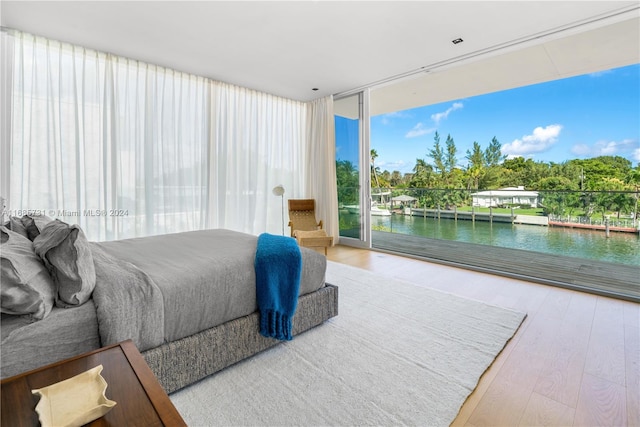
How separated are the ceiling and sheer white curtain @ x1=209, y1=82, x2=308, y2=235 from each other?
51cm

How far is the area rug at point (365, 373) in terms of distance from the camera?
4.72 ft

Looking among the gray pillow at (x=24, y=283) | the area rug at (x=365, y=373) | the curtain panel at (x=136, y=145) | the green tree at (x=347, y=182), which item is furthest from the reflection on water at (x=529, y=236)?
the gray pillow at (x=24, y=283)

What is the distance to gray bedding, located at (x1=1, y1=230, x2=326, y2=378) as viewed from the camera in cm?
116

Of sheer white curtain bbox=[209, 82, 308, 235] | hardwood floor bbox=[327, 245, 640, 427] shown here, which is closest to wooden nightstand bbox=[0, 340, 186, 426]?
hardwood floor bbox=[327, 245, 640, 427]

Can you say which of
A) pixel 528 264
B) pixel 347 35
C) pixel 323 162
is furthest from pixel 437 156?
pixel 347 35

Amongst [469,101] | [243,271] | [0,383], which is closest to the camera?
[0,383]

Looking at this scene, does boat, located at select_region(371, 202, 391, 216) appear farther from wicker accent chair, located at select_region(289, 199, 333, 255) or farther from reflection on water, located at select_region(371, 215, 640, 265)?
wicker accent chair, located at select_region(289, 199, 333, 255)

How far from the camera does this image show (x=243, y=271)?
1853mm

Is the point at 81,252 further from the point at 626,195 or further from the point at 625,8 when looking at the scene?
the point at 626,195

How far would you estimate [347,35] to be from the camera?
3.04 metres

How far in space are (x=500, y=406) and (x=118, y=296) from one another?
6.30ft

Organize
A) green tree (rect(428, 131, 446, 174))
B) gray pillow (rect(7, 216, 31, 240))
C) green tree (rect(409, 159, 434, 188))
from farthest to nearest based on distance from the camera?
green tree (rect(409, 159, 434, 188)) → green tree (rect(428, 131, 446, 174)) → gray pillow (rect(7, 216, 31, 240))

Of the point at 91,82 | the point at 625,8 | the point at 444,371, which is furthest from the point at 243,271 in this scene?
the point at 625,8

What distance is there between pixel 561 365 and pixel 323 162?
4.23 metres
